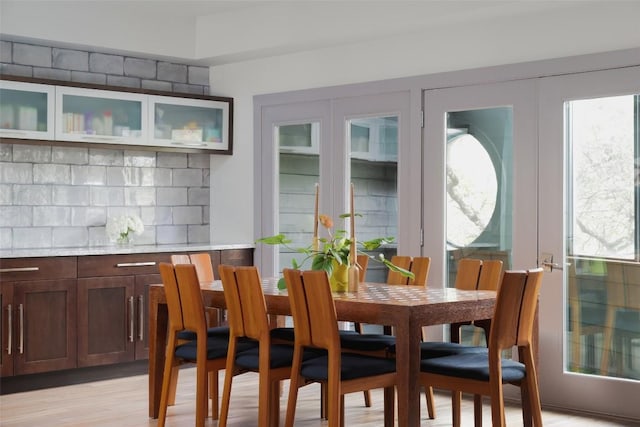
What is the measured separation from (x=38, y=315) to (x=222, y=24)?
2600 mm

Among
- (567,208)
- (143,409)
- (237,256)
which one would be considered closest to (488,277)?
(567,208)

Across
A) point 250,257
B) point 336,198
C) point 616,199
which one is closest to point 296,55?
point 336,198

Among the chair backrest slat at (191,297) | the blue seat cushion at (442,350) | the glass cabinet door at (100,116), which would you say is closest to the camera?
the blue seat cushion at (442,350)

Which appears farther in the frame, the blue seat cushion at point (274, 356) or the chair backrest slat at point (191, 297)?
the chair backrest slat at point (191, 297)

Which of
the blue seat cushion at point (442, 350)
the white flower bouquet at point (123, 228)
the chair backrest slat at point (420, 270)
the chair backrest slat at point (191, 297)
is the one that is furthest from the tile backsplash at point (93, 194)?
the blue seat cushion at point (442, 350)

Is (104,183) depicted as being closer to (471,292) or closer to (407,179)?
(407,179)

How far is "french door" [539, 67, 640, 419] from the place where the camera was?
5395 mm

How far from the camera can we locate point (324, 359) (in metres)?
4.54

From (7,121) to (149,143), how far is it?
113 centimetres

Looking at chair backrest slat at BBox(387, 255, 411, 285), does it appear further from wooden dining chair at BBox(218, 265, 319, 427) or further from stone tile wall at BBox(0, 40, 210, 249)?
stone tile wall at BBox(0, 40, 210, 249)

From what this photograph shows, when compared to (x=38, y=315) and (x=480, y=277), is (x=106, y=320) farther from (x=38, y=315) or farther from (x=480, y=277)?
(x=480, y=277)

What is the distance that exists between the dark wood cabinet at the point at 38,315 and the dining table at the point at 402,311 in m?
1.24

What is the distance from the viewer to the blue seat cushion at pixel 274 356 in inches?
182

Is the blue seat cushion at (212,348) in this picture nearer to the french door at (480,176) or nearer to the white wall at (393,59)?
the french door at (480,176)
